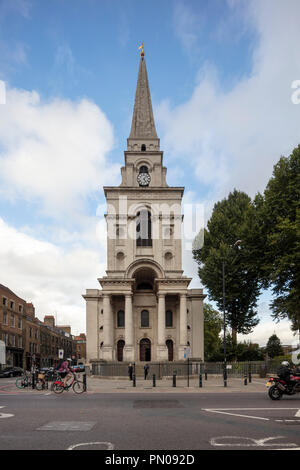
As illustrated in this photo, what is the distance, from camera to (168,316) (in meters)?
54.4

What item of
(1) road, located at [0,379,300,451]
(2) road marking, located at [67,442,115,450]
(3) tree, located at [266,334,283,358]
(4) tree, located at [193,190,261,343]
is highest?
(4) tree, located at [193,190,261,343]

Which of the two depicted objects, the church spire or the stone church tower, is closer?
the stone church tower

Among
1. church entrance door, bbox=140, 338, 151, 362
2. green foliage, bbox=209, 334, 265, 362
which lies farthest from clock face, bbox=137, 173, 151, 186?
green foliage, bbox=209, 334, 265, 362

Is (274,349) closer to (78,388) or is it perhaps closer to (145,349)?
(145,349)

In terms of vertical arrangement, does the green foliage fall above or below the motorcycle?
below

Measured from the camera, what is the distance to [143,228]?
55000 mm

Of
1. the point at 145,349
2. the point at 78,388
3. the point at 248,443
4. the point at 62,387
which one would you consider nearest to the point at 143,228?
the point at 145,349

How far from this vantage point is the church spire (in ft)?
196

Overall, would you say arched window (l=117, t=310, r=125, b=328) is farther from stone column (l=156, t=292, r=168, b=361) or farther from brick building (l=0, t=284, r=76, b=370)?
brick building (l=0, t=284, r=76, b=370)

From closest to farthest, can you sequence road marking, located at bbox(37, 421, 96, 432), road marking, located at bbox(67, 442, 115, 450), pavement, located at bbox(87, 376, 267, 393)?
road marking, located at bbox(67, 442, 115, 450) < road marking, located at bbox(37, 421, 96, 432) < pavement, located at bbox(87, 376, 267, 393)

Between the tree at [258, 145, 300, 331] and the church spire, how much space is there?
26539 millimetres

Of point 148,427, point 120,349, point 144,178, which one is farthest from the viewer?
point 144,178

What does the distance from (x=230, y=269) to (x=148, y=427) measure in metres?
38.0

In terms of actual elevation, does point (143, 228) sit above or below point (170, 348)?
above
